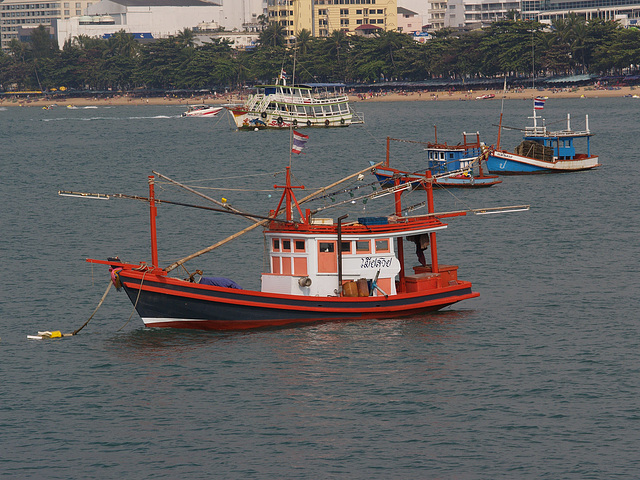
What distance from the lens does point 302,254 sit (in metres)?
40.2

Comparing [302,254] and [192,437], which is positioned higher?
[302,254]

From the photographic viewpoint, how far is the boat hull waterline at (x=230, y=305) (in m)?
38.7

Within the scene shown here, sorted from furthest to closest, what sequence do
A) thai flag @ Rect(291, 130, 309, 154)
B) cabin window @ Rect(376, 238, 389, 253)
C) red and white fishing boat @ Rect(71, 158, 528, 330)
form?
thai flag @ Rect(291, 130, 309, 154) < cabin window @ Rect(376, 238, 389, 253) < red and white fishing boat @ Rect(71, 158, 528, 330)

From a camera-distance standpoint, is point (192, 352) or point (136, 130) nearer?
point (192, 352)

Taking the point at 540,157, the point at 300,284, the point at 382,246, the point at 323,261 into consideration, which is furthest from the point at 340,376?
the point at 540,157

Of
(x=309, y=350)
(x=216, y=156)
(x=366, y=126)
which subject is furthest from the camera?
(x=366, y=126)

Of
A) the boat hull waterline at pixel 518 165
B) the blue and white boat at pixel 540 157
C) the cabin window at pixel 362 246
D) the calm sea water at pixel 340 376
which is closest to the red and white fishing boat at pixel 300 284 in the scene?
the cabin window at pixel 362 246

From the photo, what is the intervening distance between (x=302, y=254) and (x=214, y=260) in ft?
56.4

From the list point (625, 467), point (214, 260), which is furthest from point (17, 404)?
point (214, 260)

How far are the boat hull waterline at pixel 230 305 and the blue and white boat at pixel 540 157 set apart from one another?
55.3 m

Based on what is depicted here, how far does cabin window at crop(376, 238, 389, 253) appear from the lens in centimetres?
4081

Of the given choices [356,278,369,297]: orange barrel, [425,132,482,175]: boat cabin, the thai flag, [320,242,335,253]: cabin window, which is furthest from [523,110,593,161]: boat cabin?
[320,242,335,253]: cabin window

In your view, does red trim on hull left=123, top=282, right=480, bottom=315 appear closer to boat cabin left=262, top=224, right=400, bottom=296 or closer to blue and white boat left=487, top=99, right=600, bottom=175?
boat cabin left=262, top=224, right=400, bottom=296

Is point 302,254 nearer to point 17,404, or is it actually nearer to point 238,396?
point 238,396
